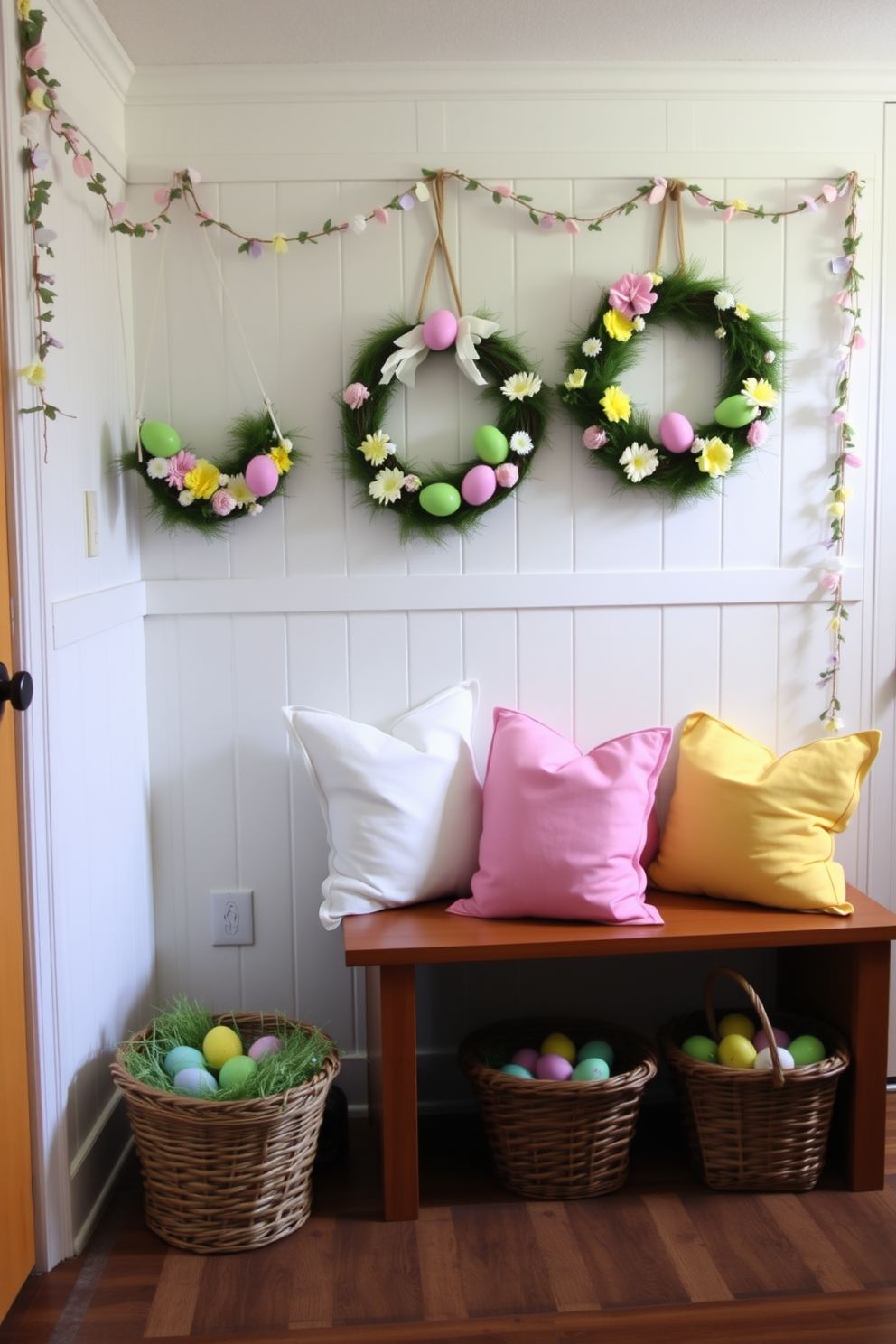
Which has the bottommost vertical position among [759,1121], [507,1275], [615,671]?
[507,1275]

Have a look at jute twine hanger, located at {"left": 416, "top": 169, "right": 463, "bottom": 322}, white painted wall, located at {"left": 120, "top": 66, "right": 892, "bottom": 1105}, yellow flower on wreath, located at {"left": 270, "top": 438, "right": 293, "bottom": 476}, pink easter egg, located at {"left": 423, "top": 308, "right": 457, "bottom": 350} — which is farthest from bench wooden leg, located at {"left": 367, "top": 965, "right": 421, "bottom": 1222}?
jute twine hanger, located at {"left": 416, "top": 169, "right": 463, "bottom": 322}

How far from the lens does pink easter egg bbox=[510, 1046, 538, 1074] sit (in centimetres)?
233

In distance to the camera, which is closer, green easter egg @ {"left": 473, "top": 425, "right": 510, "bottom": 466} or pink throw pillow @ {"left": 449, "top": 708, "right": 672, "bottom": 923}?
pink throw pillow @ {"left": 449, "top": 708, "right": 672, "bottom": 923}

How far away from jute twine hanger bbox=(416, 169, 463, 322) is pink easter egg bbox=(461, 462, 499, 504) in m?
0.34

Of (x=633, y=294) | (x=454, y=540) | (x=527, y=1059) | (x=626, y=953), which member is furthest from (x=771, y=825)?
(x=633, y=294)

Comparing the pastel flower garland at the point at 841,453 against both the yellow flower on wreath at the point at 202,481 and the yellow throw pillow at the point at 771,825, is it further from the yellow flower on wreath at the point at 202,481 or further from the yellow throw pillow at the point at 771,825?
the yellow flower on wreath at the point at 202,481

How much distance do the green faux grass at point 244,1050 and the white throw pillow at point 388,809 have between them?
9.1 inches

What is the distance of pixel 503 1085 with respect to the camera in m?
2.21

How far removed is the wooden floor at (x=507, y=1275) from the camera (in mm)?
1870

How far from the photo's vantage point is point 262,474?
94.4 inches

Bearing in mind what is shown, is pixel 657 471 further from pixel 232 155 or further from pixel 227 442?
pixel 232 155

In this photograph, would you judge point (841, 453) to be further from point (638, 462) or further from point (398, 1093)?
point (398, 1093)

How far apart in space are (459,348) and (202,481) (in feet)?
1.95

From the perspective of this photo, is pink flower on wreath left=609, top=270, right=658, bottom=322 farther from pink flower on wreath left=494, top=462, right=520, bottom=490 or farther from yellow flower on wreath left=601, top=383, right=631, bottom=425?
pink flower on wreath left=494, top=462, right=520, bottom=490
